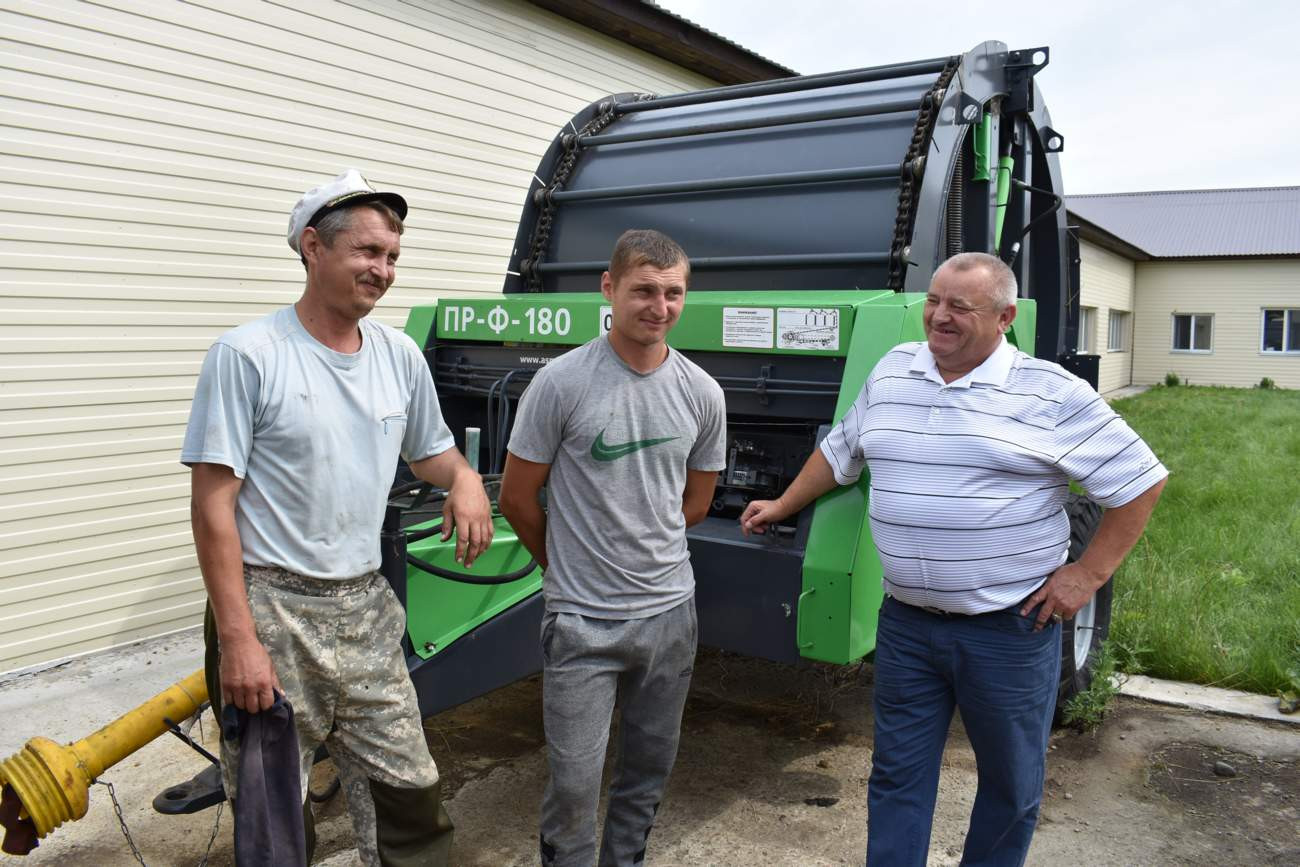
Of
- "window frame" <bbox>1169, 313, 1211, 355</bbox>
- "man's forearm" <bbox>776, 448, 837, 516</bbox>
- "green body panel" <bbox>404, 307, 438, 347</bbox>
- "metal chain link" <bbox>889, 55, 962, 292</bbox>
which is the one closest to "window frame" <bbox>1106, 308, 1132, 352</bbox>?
"window frame" <bbox>1169, 313, 1211, 355</bbox>

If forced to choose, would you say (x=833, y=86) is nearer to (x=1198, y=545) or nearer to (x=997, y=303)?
(x=997, y=303)

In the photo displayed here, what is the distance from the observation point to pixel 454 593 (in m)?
2.89

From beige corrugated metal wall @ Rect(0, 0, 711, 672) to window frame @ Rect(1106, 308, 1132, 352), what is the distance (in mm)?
22840


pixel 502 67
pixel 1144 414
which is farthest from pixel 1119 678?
pixel 1144 414

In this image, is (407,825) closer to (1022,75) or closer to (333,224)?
(333,224)

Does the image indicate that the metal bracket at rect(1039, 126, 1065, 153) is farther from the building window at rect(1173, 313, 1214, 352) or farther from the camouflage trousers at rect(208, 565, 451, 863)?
the building window at rect(1173, 313, 1214, 352)

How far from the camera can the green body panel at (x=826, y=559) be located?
2.86 m

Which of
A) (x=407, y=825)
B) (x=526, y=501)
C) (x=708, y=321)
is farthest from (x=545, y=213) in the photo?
(x=407, y=825)

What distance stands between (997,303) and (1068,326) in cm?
316

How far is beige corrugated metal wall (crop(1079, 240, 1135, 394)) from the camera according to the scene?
22.6 meters

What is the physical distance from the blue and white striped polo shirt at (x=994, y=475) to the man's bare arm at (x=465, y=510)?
3.27 feet

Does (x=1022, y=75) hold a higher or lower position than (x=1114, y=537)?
higher

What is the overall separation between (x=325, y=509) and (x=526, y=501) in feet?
1.59

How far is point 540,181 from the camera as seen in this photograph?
4844 mm
